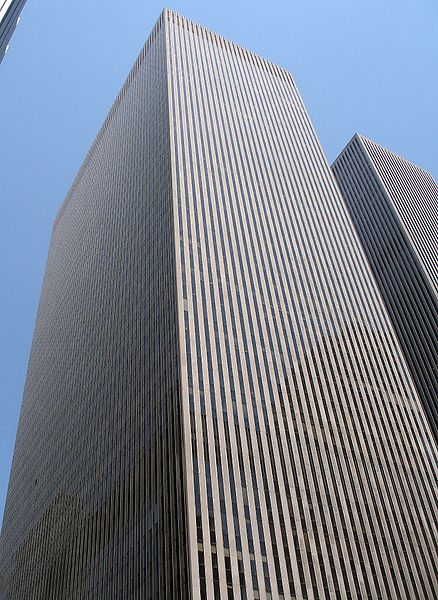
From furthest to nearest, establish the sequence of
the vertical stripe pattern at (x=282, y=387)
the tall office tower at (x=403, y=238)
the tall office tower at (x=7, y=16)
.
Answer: the tall office tower at (x=403, y=238)
the vertical stripe pattern at (x=282, y=387)
the tall office tower at (x=7, y=16)

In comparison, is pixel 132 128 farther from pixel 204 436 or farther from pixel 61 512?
pixel 204 436

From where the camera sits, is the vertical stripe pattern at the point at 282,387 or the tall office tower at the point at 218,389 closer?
the vertical stripe pattern at the point at 282,387

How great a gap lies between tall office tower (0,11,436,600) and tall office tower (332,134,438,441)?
39710 mm

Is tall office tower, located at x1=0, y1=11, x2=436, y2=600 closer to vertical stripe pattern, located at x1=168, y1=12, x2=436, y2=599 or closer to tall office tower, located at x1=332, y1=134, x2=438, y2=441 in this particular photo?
vertical stripe pattern, located at x1=168, y1=12, x2=436, y2=599

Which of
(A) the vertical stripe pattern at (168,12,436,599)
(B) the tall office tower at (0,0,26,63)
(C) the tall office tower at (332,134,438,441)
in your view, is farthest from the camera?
(C) the tall office tower at (332,134,438,441)

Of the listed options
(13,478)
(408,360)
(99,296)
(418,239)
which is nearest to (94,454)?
(99,296)

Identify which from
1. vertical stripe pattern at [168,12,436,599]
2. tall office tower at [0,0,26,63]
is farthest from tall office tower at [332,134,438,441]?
tall office tower at [0,0,26,63]

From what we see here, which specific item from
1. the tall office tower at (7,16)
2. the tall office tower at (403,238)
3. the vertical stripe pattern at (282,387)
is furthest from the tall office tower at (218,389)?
the tall office tower at (403,238)

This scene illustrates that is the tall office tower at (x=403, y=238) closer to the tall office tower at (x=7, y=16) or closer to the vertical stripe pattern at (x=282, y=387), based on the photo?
the vertical stripe pattern at (x=282, y=387)

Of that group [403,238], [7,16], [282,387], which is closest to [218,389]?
[282,387]

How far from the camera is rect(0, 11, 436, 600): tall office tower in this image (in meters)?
57.3

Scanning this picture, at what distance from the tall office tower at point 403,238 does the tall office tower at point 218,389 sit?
130 feet

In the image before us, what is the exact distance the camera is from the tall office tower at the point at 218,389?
57.3 meters

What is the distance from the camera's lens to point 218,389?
65250mm
